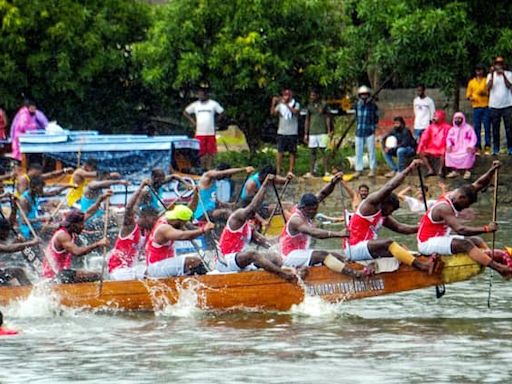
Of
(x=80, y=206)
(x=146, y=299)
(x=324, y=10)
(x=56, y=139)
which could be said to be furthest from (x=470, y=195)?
(x=324, y=10)

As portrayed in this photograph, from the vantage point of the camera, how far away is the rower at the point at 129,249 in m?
20.5

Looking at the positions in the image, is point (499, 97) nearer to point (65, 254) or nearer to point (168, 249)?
point (168, 249)

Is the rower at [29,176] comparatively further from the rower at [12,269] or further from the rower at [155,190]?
the rower at [12,269]

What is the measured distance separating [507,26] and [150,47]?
7.17 metres

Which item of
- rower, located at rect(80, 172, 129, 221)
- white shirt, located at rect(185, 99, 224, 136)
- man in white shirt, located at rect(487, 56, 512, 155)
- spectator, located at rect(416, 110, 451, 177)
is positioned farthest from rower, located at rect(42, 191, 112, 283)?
white shirt, located at rect(185, 99, 224, 136)

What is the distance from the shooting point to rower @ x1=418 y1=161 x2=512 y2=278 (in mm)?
19094

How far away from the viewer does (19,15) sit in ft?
109

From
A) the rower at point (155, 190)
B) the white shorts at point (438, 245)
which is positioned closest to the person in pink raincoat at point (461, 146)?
the rower at point (155, 190)

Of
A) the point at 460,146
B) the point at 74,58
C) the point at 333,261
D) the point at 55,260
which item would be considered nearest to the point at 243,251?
the point at 333,261

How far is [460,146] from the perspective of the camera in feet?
93.5

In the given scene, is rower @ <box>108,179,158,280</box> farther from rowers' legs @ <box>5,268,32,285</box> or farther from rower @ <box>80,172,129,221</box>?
rower @ <box>80,172,129,221</box>

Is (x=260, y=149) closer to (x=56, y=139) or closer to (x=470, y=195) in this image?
(x=56, y=139)

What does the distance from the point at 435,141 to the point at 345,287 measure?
9470 millimetres

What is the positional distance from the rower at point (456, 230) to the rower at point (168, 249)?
2.69 metres
